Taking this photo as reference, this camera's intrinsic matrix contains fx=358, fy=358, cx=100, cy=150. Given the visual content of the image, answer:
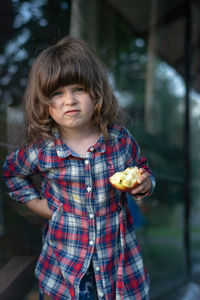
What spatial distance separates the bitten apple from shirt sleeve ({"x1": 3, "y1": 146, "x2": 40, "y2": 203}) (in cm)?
31

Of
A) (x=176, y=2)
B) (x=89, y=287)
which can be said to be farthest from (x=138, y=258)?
(x=176, y=2)

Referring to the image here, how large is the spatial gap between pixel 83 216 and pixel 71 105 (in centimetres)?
38

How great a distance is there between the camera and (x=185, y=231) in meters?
3.94

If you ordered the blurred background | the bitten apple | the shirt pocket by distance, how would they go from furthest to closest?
1. the blurred background
2. the shirt pocket
3. the bitten apple

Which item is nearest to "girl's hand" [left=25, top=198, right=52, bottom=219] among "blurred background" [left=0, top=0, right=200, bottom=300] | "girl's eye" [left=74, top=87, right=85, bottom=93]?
"girl's eye" [left=74, top=87, right=85, bottom=93]

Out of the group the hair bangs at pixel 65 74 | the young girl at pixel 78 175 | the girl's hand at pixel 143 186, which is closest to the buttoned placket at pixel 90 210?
the young girl at pixel 78 175

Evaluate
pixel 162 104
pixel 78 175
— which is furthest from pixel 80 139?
pixel 162 104

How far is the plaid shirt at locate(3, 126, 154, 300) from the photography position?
1.22 metres

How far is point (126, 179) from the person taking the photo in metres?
1.13

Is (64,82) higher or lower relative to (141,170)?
higher

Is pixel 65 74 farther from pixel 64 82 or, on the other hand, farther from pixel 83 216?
pixel 83 216

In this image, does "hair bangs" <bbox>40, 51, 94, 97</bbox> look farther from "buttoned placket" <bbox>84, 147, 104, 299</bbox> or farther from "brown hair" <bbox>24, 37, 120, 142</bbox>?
"buttoned placket" <bbox>84, 147, 104, 299</bbox>

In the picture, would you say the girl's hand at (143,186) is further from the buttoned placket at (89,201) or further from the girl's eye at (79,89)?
the girl's eye at (79,89)

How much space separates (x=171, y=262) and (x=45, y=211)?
96.4 inches
